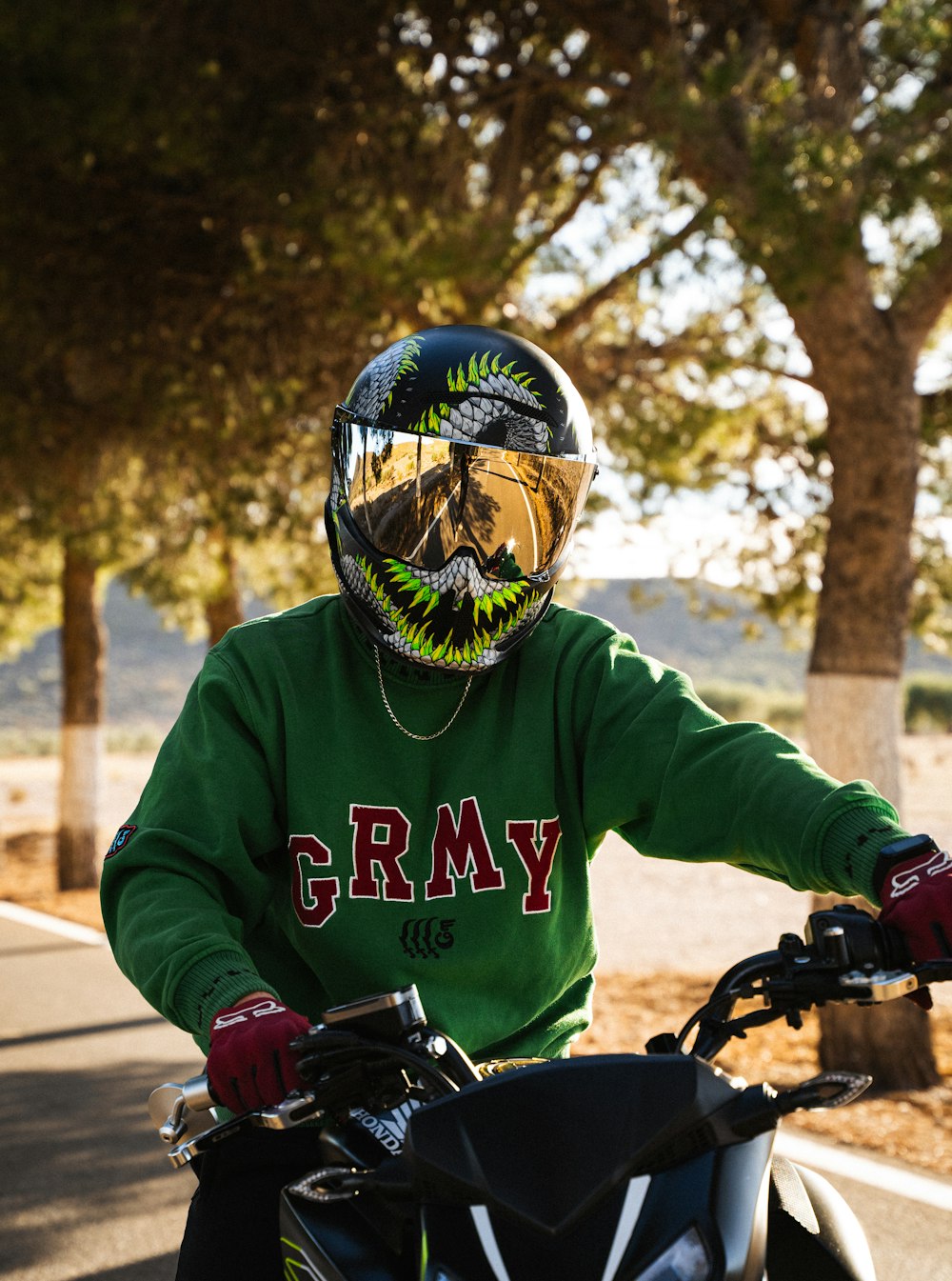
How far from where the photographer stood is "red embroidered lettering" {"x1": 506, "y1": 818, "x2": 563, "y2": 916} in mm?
2248

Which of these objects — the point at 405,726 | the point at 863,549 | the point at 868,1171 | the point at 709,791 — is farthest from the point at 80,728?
the point at 709,791

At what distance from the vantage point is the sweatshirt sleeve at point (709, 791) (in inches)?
75.4

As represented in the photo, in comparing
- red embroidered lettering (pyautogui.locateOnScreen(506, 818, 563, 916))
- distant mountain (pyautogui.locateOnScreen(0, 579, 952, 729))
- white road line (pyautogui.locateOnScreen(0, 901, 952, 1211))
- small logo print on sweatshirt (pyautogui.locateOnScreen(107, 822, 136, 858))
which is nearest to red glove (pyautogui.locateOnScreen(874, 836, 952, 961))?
red embroidered lettering (pyautogui.locateOnScreen(506, 818, 563, 916))

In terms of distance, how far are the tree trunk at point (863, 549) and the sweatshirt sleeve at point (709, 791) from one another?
4751mm

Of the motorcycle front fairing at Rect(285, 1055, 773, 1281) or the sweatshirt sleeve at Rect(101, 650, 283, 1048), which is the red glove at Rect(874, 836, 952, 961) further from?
the sweatshirt sleeve at Rect(101, 650, 283, 1048)

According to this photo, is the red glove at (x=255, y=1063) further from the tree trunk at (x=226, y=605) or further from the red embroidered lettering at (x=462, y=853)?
the tree trunk at (x=226, y=605)

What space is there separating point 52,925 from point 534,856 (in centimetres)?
1007

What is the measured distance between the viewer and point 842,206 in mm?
6129

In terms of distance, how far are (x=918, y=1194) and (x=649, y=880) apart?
12.0 m

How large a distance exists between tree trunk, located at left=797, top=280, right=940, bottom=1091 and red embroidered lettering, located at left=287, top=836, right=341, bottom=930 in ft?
17.3

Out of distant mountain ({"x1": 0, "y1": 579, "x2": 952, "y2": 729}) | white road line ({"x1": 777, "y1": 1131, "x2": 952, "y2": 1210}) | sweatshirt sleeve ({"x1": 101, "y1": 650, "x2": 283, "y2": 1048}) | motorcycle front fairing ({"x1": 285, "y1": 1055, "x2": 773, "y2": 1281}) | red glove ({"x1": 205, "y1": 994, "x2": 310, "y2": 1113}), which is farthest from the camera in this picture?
distant mountain ({"x1": 0, "y1": 579, "x2": 952, "y2": 729})

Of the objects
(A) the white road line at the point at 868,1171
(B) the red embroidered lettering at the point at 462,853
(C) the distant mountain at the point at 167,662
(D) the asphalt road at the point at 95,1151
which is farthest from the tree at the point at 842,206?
(C) the distant mountain at the point at 167,662

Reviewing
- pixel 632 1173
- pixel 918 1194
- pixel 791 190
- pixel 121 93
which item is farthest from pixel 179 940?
pixel 121 93

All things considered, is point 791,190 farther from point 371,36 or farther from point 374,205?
point 371,36
